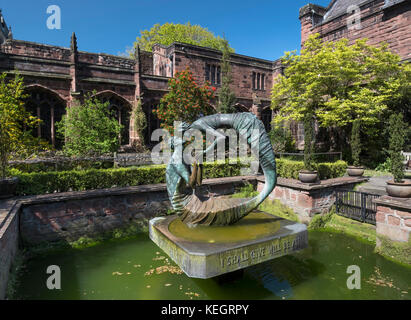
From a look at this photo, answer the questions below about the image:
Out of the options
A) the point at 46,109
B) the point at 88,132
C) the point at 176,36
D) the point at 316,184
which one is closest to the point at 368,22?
the point at 316,184

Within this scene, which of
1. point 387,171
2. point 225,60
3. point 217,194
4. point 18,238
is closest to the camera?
point 18,238

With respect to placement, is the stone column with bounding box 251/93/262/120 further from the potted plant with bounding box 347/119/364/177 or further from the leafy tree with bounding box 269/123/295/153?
the potted plant with bounding box 347/119/364/177

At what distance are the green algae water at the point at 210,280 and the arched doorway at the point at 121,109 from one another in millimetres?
12391

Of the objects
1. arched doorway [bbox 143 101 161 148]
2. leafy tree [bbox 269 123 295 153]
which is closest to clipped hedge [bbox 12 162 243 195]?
arched doorway [bbox 143 101 161 148]

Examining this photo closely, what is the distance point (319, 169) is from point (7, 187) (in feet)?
33.5

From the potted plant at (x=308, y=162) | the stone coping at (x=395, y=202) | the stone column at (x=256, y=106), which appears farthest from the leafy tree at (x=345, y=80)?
the stone coping at (x=395, y=202)

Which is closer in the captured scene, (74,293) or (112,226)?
(74,293)

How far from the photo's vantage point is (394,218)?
6.08m

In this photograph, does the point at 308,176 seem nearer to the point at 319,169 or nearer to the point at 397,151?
the point at 319,169

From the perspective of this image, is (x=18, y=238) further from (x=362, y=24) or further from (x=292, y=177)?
(x=362, y=24)

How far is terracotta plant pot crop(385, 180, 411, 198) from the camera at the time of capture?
6.03 meters

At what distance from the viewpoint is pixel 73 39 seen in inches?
611
